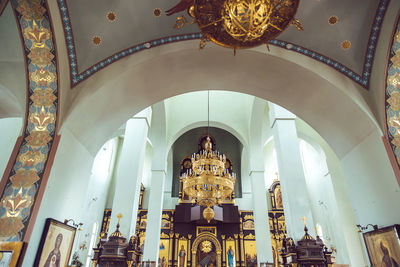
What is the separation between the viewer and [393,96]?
15.1 feet

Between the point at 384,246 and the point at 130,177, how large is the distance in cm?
624

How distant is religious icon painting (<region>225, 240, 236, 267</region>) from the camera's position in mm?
15031

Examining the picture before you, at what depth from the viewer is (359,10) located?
15.7 feet

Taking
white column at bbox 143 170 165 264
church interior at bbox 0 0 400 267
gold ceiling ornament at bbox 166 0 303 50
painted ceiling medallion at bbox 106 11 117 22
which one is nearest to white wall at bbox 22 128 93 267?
church interior at bbox 0 0 400 267

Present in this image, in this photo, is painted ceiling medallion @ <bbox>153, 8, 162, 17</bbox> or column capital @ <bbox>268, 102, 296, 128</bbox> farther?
column capital @ <bbox>268, 102, 296, 128</bbox>

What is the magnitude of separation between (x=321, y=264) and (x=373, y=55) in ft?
15.5

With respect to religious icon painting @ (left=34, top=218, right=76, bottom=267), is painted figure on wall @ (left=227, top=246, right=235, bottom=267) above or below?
above

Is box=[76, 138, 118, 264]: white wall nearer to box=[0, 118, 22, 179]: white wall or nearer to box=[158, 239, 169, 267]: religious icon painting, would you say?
box=[158, 239, 169, 267]: religious icon painting

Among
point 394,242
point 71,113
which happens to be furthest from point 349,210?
point 71,113

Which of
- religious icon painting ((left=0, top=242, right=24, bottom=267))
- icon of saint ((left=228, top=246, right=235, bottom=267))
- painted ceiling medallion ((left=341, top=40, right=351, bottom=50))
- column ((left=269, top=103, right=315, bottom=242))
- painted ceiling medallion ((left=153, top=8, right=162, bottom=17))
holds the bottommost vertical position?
religious icon painting ((left=0, top=242, right=24, bottom=267))

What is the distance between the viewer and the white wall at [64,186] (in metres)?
3.99

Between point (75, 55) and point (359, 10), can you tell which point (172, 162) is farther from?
point (359, 10)

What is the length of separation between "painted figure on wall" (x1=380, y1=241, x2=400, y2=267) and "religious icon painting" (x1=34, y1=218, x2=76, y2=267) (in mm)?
5748

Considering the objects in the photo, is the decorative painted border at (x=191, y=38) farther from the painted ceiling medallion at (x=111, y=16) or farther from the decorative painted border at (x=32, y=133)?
the painted ceiling medallion at (x=111, y=16)
